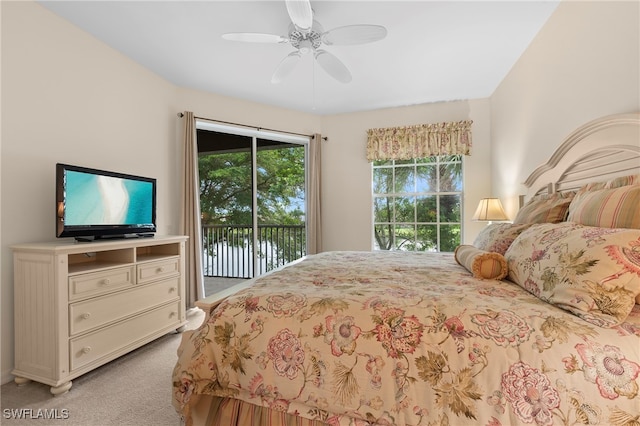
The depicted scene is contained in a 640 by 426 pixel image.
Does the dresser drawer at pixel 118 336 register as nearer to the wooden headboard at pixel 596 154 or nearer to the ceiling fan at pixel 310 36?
the ceiling fan at pixel 310 36

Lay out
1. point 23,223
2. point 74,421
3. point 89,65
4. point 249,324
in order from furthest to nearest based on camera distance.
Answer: point 89,65, point 23,223, point 74,421, point 249,324

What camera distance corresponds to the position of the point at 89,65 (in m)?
2.42

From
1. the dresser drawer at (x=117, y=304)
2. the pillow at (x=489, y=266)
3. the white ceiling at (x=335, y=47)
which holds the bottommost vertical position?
the dresser drawer at (x=117, y=304)

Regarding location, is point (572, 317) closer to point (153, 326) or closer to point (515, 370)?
point (515, 370)

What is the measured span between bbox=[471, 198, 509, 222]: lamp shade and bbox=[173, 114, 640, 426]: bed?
155 cm

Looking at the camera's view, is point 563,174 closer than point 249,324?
No

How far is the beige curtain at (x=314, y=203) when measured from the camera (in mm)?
4117

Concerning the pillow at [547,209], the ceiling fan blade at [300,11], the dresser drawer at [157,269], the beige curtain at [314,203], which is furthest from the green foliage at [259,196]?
the pillow at [547,209]

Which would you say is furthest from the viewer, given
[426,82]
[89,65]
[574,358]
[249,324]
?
[426,82]

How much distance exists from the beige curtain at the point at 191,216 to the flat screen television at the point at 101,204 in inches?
23.7

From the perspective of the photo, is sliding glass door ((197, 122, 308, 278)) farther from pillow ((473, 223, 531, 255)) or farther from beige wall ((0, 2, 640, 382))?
pillow ((473, 223, 531, 255))

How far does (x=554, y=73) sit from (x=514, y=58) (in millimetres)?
689

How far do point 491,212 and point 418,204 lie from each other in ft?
3.78

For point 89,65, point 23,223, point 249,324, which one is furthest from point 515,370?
point 89,65
